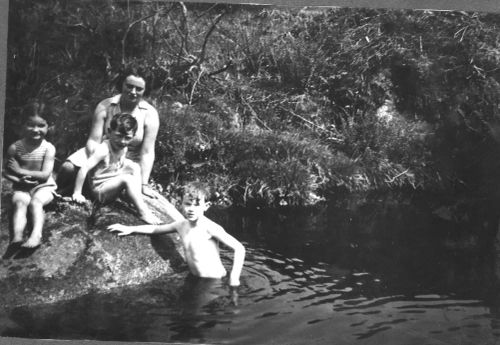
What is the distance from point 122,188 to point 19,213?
1.97 ft

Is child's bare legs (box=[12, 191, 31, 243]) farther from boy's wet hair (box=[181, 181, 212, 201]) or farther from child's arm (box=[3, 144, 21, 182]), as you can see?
boy's wet hair (box=[181, 181, 212, 201])

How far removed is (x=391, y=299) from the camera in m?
3.57

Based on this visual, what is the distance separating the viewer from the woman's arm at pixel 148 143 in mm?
3682

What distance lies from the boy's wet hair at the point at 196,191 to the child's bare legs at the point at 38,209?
2.53ft

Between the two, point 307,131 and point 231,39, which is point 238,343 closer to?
point 307,131

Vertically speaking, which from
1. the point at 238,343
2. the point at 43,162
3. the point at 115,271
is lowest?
the point at 238,343

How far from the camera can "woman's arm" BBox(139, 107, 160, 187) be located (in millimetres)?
3682

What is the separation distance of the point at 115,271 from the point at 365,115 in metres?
1.69

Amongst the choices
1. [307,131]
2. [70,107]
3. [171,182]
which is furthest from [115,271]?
[307,131]

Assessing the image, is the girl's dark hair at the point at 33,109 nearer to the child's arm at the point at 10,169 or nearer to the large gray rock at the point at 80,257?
the child's arm at the point at 10,169

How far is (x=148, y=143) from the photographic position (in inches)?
145

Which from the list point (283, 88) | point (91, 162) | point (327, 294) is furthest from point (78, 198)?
point (327, 294)

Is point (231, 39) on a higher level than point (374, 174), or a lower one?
higher

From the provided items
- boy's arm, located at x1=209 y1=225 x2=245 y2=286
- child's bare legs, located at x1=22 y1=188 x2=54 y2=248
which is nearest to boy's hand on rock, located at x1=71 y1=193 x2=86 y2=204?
Result: child's bare legs, located at x1=22 y1=188 x2=54 y2=248
